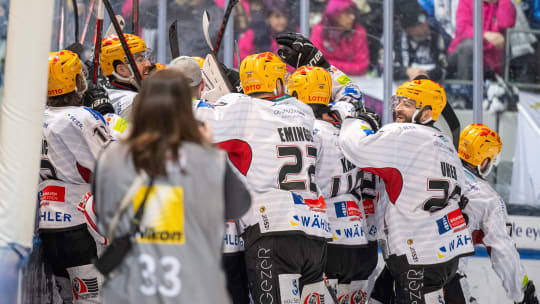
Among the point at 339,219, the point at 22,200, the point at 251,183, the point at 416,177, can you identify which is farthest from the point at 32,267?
the point at 416,177

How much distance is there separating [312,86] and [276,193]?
0.96 m

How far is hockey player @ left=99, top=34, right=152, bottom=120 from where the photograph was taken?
462 centimetres

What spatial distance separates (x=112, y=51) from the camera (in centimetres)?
463

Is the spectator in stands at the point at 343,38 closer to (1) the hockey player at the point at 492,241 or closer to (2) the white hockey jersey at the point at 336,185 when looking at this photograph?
(1) the hockey player at the point at 492,241

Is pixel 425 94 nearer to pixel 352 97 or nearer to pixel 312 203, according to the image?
pixel 352 97

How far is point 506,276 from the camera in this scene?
4668 mm

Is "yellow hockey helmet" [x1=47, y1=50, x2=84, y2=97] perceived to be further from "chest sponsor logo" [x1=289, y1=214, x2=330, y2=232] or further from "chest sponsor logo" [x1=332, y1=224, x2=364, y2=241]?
"chest sponsor logo" [x1=332, y1=224, x2=364, y2=241]

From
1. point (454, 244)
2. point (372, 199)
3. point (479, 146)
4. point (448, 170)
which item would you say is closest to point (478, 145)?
point (479, 146)

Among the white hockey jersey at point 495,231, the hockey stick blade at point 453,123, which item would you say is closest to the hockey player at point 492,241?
the white hockey jersey at point 495,231

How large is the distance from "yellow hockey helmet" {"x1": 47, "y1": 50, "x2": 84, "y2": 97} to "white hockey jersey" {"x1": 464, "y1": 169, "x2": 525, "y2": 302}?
8.55 ft

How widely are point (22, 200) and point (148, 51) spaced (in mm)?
2274

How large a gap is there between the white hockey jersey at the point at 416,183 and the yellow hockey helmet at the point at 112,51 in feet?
5.04

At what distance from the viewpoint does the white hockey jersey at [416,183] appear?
415 centimetres

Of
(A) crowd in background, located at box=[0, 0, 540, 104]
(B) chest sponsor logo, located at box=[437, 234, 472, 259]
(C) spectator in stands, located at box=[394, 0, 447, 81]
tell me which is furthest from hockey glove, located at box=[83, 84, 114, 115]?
(C) spectator in stands, located at box=[394, 0, 447, 81]
